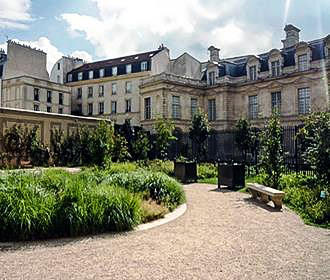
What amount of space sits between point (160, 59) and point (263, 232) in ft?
131

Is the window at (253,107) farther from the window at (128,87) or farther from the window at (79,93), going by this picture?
the window at (79,93)

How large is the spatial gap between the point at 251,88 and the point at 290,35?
7.42m

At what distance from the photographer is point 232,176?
1237 cm

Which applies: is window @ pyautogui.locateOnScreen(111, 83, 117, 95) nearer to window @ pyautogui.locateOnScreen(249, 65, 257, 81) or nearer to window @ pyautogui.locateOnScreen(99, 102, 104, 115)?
window @ pyautogui.locateOnScreen(99, 102, 104, 115)

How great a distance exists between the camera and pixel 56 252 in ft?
16.2

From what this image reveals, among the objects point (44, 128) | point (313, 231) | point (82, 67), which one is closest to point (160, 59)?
point (82, 67)

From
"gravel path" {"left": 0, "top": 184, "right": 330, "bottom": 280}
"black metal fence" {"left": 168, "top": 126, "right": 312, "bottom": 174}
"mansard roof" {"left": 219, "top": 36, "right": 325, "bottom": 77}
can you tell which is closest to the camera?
A: "gravel path" {"left": 0, "top": 184, "right": 330, "bottom": 280}

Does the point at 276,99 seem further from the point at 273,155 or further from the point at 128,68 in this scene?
the point at 273,155

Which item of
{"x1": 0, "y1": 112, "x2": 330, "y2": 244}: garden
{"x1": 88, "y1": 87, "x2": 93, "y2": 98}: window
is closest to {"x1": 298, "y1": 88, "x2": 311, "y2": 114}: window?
{"x1": 0, "y1": 112, "x2": 330, "y2": 244}: garden

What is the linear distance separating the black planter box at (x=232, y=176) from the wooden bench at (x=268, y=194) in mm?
2153

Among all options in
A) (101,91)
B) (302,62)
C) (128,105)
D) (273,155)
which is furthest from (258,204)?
(101,91)

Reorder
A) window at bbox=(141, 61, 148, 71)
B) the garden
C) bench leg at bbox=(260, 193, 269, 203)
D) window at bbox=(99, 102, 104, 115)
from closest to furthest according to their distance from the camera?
the garden → bench leg at bbox=(260, 193, 269, 203) → window at bbox=(141, 61, 148, 71) → window at bbox=(99, 102, 104, 115)

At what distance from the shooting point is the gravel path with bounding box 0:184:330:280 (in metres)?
4.15

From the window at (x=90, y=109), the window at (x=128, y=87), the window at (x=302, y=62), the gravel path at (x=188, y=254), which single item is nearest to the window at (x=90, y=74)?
the window at (x=90, y=109)
